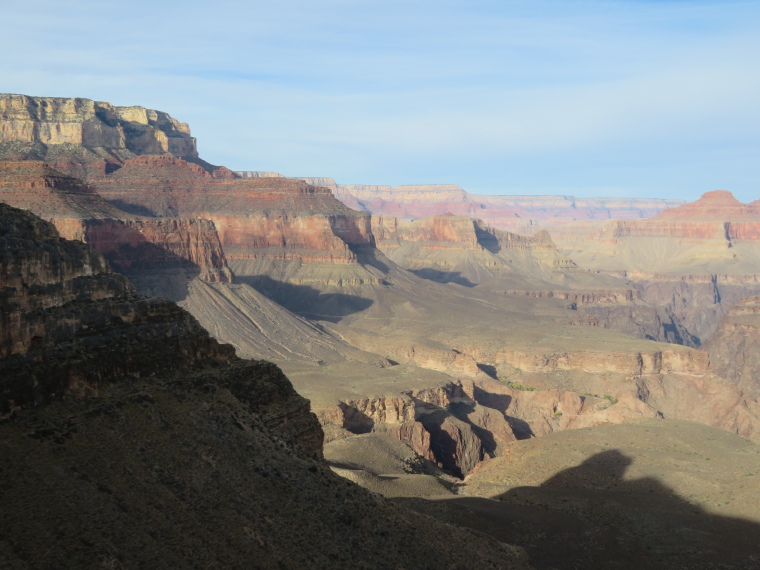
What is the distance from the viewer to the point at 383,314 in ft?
495

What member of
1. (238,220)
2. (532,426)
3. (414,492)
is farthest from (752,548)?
(238,220)

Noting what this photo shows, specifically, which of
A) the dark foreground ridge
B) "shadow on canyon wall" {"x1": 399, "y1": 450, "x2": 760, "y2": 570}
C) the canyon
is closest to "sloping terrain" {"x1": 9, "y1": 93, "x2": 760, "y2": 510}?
the canyon

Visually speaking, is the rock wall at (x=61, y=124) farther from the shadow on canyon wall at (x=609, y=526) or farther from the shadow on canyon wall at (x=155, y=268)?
the shadow on canyon wall at (x=609, y=526)

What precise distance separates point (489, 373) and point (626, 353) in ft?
64.3

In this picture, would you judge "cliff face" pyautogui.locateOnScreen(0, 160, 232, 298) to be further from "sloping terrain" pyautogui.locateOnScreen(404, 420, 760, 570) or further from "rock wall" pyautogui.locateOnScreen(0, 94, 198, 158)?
"sloping terrain" pyautogui.locateOnScreen(404, 420, 760, 570)

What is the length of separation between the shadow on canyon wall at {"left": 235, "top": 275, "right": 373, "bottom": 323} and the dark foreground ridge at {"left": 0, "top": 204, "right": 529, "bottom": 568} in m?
114

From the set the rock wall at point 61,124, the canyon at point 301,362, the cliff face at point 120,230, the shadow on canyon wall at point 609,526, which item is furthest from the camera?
the rock wall at point 61,124

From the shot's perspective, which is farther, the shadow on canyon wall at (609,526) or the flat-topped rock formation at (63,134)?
the flat-topped rock formation at (63,134)

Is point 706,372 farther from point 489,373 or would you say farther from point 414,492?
point 414,492

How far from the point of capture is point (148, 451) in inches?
1080

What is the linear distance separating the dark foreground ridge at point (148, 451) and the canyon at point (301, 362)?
0.11m

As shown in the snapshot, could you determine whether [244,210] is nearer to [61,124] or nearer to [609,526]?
[61,124]

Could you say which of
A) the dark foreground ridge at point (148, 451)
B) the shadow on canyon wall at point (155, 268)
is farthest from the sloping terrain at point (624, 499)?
the shadow on canyon wall at point (155, 268)

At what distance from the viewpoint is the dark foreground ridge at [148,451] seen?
930 inches
